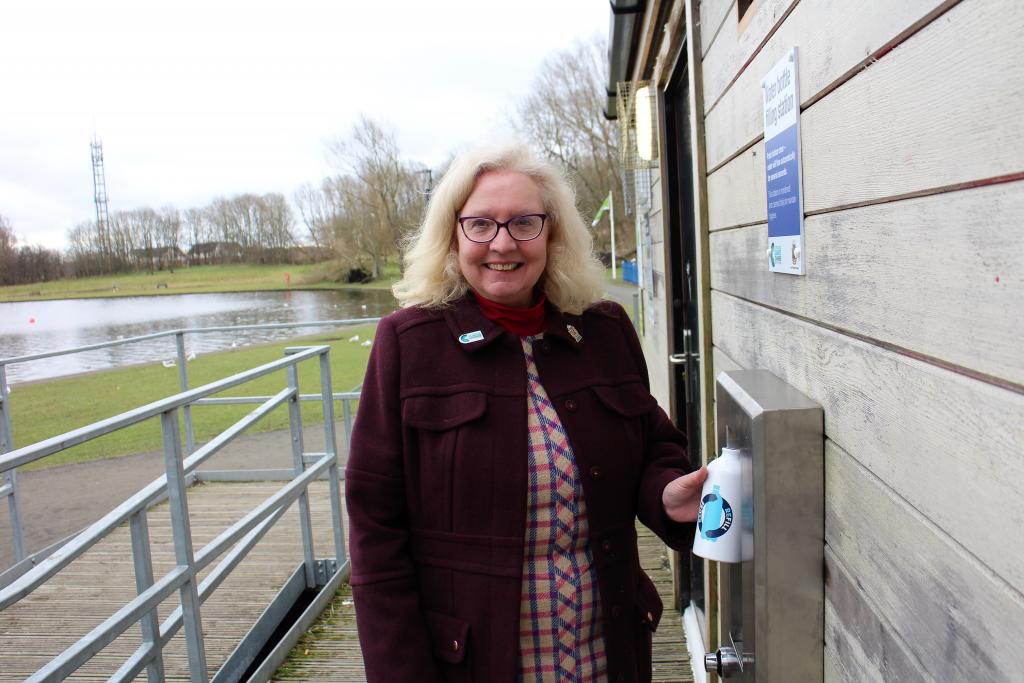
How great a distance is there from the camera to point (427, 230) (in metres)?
1.77

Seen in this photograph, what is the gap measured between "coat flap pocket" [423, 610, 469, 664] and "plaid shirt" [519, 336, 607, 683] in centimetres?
13

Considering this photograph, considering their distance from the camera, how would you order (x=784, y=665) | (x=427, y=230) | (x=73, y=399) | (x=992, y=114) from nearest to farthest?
(x=992, y=114)
(x=784, y=665)
(x=427, y=230)
(x=73, y=399)

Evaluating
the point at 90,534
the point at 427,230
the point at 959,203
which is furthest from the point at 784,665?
the point at 90,534

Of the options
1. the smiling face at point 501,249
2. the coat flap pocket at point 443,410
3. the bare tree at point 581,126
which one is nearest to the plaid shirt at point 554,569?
the coat flap pocket at point 443,410

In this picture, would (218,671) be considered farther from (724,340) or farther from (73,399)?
(73,399)

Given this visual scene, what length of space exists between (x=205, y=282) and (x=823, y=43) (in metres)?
64.3

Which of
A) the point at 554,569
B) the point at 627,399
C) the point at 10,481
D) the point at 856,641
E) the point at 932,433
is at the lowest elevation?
the point at 10,481

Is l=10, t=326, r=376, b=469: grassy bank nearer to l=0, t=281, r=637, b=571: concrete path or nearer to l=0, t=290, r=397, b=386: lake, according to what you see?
l=0, t=281, r=637, b=571: concrete path

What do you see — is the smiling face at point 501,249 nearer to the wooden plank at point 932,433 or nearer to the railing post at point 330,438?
the wooden plank at point 932,433

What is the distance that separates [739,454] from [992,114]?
2.61ft

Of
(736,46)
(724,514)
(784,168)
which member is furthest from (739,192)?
(724,514)

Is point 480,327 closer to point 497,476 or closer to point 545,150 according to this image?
point 497,476

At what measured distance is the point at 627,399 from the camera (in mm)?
1729

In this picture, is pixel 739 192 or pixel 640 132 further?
pixel 640 132
